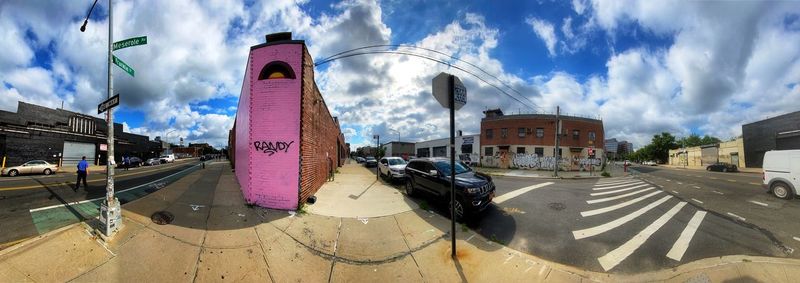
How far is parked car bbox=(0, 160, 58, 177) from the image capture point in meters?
18.2

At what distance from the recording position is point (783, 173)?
35.1 ft

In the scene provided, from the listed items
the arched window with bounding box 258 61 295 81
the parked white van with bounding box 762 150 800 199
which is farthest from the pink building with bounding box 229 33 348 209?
the parked white van with bounding box 762 150 800 199

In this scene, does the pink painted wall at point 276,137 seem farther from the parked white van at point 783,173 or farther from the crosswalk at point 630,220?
the parked white van at point 783,173

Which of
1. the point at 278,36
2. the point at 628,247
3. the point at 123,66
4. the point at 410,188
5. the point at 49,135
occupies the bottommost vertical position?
the point at 628,247

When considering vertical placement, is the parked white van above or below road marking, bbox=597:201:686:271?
above

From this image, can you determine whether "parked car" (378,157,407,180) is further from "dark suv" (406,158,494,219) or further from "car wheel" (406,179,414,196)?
"dark suv" (406,158,494,219)

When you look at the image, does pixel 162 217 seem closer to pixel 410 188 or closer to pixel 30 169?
pixel 410 188

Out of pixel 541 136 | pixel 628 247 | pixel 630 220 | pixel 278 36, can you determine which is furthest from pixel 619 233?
pixel 541 136

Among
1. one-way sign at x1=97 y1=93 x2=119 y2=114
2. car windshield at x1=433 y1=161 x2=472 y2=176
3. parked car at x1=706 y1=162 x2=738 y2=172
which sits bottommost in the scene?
parked car at x1=706 y1=162 x2=738 y2=172

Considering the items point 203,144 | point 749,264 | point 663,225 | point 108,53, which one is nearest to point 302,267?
point 108,53

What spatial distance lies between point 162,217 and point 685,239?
1149cm

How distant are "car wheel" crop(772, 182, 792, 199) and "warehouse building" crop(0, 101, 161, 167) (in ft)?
131

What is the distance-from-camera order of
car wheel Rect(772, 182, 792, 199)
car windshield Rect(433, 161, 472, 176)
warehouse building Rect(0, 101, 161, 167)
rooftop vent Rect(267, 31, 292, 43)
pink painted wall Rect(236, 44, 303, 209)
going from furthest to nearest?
warehouse building Rect(0, 101, 161, 167) < car wheel Rect(772, 182, 792, 199) < car windshield Rect(433, 161, 472, 176) < rooftop vent Rect(267, 31, 292, 43) < pink painted wall Rect(236, 44, 303, 209)

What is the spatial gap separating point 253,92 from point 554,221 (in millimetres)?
9051
